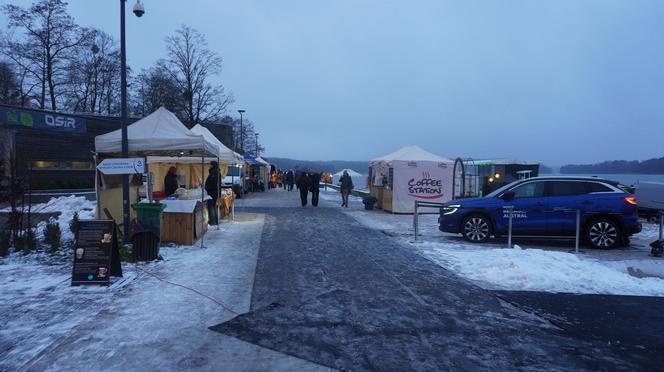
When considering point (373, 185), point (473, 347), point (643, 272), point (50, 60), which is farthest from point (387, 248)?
point (50, 60)

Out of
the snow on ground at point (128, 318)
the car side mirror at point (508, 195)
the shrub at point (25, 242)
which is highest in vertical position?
the car side mirror at point (508, 195)

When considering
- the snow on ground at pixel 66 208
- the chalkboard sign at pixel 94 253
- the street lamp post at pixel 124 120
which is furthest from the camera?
the snow on ground at pixel 66 208

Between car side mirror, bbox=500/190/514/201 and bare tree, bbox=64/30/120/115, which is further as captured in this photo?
bare tree, bbox=64/30/120/115

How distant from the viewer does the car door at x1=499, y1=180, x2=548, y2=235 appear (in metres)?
11.8

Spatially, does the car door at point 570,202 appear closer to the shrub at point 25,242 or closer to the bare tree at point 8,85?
the shrub at point 25,242

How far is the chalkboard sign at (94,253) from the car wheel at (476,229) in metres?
8.41

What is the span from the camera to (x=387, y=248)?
11.0 m

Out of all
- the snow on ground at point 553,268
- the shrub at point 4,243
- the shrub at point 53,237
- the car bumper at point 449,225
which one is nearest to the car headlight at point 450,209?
the car bumper at point 449,225

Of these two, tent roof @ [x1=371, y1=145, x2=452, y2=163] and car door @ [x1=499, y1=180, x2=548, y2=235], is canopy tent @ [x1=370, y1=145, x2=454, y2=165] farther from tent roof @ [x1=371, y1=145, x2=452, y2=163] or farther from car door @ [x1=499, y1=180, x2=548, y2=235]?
car door @ [x1=499, y1=180, x2=548, y2=235]

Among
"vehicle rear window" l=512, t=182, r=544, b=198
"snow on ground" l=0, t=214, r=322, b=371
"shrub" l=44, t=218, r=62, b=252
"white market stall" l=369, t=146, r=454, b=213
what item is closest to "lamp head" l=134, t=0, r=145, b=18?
"shrub" l=44, t=218, r=62, b=252

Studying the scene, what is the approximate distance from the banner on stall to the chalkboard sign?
554 inches

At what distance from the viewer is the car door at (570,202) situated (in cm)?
1162

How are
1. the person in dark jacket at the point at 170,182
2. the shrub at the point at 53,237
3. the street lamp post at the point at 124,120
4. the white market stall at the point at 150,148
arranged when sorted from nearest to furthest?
1. the shrub at the point at 53,237
2. the street lamp post at the point at 124,120
3. the white market stall at the point at 150,148
4. the person in dark jacket at the point at 170,182

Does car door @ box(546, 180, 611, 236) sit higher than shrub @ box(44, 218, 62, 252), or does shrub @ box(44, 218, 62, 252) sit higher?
car door @ box(546, 180, 611, 236)
